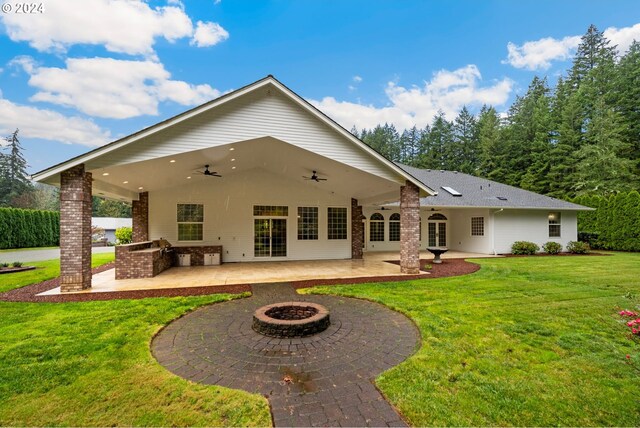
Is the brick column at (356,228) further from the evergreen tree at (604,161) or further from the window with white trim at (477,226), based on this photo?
Answer: the evergreen tree at (604,161)

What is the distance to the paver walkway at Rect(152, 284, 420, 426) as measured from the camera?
2.56m

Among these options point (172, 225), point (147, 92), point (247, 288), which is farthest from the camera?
point (147, 92)

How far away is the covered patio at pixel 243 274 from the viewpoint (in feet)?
25.4

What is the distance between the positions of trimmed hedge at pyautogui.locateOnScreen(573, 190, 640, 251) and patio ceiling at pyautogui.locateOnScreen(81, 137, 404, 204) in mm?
14309

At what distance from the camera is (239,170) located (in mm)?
12086

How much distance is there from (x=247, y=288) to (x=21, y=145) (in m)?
53.8

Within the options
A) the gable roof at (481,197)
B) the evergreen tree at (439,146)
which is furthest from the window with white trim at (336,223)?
the evergreen tree at (439,146)

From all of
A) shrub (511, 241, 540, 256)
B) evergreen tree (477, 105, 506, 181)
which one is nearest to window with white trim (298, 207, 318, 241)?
shrub (511, 241, 540, 256)

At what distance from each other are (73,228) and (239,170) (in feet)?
20.3

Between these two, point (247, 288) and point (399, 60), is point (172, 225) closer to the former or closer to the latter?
point (247, 288)

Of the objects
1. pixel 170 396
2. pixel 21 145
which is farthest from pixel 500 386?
pixel 21 145

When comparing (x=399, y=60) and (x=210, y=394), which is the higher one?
(x=399, y=60)

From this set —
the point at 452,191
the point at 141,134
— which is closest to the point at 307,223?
the point at 141,134

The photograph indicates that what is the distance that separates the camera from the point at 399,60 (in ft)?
71.1
